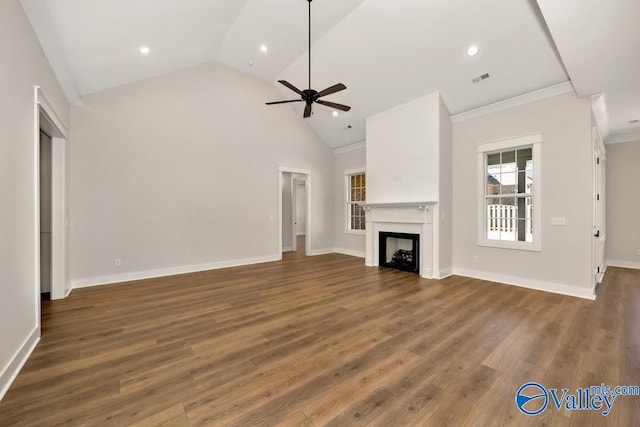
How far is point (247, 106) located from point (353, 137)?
279 centimetres

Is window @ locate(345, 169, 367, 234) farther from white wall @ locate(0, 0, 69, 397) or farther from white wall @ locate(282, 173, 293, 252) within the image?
white wall @ locate(0, 0, 69, 397)

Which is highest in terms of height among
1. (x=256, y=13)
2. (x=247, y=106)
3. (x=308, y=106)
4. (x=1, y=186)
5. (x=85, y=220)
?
(x=256, y=13)

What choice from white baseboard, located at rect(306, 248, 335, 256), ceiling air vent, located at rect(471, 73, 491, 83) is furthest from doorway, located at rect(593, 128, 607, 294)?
white baseboard, located at rect(306, 248, 335, 256)

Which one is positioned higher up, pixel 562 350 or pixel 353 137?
pixel 353 137

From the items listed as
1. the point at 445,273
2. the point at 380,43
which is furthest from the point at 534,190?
the point at 380,43

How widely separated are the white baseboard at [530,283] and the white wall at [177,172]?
14.1 ft

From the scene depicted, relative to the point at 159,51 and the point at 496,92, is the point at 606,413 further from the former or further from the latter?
the point at 159,51

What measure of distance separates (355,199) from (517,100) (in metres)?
4.17

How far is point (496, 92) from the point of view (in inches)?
175

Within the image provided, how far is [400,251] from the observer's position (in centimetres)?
567

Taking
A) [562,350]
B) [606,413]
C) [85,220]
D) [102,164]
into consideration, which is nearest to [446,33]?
[562,350]

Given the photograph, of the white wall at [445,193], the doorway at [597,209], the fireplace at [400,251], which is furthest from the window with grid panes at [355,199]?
the doorway at [597,209]

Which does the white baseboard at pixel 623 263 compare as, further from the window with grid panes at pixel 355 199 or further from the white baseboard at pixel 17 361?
the white baseboard at pixel 17 361

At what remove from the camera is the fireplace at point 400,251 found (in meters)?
5.25
